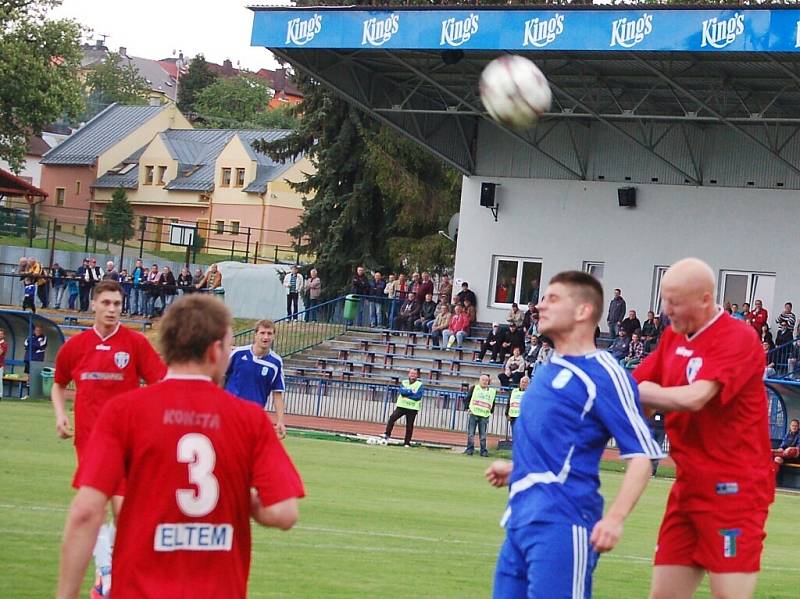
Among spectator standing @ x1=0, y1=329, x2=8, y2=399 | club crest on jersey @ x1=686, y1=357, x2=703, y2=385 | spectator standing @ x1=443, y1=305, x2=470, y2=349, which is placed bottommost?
spectator standing @ x1=0, y1=329, x2=8, y2=399

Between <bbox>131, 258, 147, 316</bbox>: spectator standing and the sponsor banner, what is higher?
the sponsor banner

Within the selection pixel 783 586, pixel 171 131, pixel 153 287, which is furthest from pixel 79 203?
pixel 783 586

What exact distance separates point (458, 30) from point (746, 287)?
11.2 meters

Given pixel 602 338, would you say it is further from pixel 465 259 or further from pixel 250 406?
pixel 250 406

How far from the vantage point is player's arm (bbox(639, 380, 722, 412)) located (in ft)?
20.3

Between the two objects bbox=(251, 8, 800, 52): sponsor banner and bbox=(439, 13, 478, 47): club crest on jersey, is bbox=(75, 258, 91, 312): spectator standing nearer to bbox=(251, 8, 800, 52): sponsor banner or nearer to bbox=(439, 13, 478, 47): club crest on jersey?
bbox=(251, 8, 800, 52): sponsor banner

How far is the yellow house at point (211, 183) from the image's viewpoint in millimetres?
84000

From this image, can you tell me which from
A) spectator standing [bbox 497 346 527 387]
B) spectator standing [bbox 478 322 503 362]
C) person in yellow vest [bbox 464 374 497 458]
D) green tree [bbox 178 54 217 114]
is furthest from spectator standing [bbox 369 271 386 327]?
green tree [bbox 178 54 217 114]

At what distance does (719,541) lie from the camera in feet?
21.5

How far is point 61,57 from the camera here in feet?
217

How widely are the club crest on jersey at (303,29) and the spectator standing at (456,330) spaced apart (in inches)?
355

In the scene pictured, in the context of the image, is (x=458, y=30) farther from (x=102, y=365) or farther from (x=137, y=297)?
(x=102, y=365)

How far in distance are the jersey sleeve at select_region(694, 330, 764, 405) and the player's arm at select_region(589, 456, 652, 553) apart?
2.77 feet

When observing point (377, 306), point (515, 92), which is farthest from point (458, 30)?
point (515, 92)
